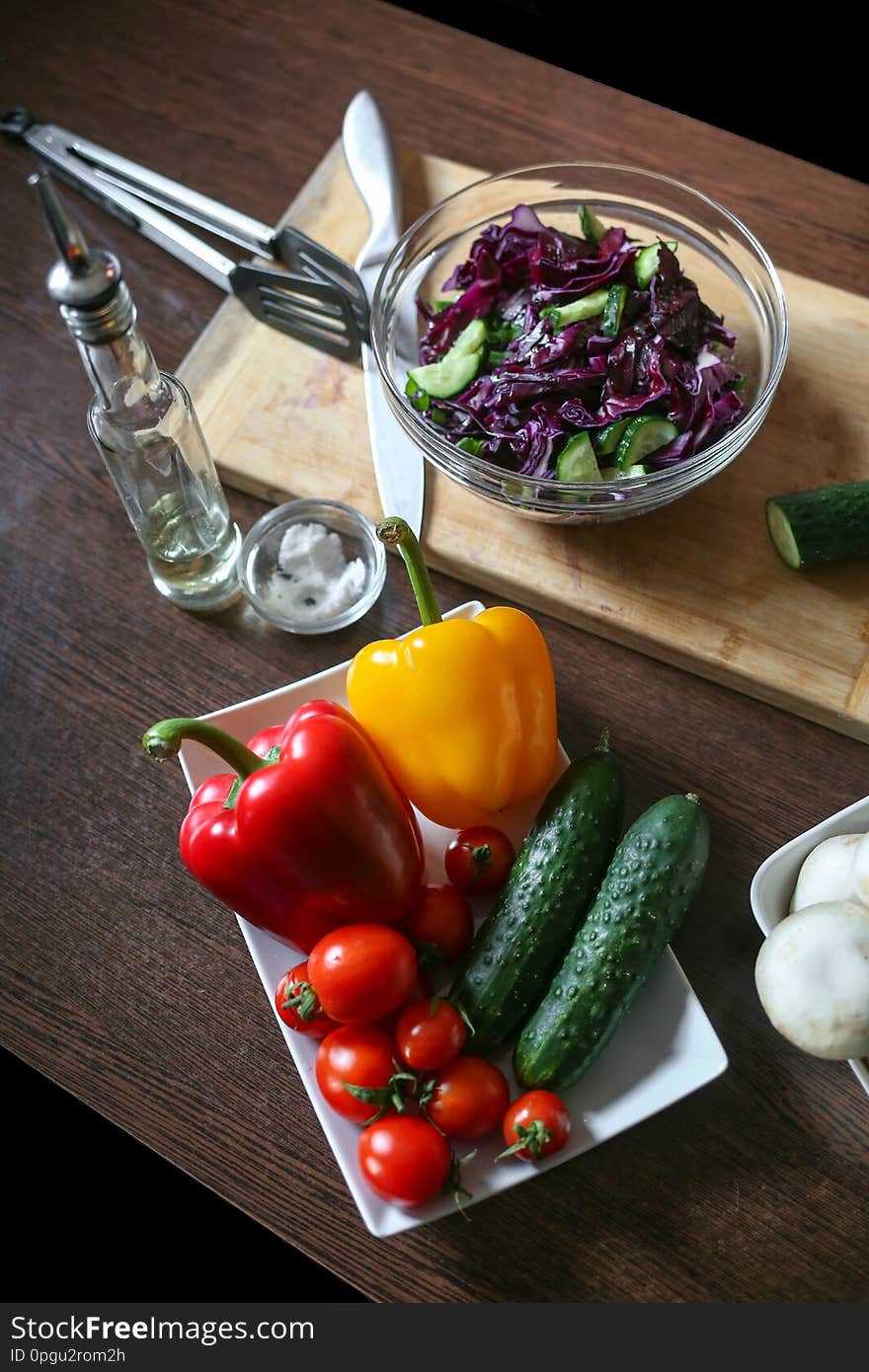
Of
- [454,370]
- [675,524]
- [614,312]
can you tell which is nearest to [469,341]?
[454,370]

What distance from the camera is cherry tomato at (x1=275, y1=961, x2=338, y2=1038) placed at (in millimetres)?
1101

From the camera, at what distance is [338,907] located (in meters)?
1.17

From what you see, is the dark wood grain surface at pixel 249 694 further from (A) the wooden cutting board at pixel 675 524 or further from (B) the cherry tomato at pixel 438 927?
(B) the cherry tomato at pixel 438 927

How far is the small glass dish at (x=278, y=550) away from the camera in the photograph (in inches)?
55.0

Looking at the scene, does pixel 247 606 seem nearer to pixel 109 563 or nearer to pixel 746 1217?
pixel 109 563

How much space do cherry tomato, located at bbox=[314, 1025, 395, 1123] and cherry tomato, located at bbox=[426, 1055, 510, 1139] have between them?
0.05 metres

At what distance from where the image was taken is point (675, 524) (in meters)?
1.44

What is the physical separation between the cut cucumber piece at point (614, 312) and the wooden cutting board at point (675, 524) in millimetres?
219

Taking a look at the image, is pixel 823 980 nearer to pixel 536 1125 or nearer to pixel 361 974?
pixel 536 1125

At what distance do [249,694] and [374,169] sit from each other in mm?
724

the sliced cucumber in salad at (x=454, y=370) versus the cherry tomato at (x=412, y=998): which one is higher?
the sliced cucumber in salad at (x=454, y=370)

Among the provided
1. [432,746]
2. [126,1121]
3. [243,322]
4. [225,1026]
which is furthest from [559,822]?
[243,322]

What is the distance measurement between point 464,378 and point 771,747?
546mm

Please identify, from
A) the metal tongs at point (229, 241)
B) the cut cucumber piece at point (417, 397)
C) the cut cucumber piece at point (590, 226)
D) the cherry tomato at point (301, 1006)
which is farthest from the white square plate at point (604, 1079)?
Answer: the cut cucumber piece at point (590, 226)
